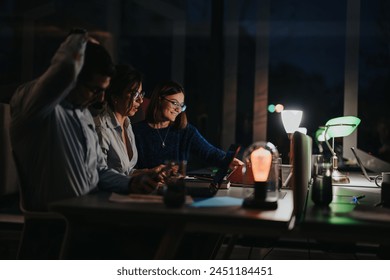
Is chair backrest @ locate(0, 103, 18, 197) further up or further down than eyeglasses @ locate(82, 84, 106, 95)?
further down

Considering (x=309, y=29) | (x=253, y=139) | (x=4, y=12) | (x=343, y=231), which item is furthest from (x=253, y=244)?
(x=4, y=12)

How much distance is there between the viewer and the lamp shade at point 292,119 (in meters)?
2.88

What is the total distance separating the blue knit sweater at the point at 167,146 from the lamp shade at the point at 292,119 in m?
0.56

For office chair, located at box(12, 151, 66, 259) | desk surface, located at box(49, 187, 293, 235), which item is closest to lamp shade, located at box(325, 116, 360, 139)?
desk surface, located at box(49, 187, 293, 235)

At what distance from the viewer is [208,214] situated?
1.39 meters

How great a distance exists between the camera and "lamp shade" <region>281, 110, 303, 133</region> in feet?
9.46

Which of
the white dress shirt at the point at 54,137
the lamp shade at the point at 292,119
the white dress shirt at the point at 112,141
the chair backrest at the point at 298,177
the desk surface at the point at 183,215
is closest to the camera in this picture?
the desk surface at the point at 183,215

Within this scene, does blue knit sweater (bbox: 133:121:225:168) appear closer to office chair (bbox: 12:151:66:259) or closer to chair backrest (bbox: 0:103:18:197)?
chair backrest (bbox: 0:103:18:197)

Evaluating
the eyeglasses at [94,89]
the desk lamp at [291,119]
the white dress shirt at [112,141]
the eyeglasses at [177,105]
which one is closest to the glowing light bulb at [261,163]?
the eyeglasses at [94,89]

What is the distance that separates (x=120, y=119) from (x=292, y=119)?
106 centimetres

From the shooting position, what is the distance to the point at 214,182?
2.11 metres

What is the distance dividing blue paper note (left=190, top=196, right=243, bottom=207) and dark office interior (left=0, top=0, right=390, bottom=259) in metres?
2.36

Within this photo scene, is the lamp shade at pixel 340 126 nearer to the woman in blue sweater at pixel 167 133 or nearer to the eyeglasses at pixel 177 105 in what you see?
the woman in blue sweater at pixel 167 133
